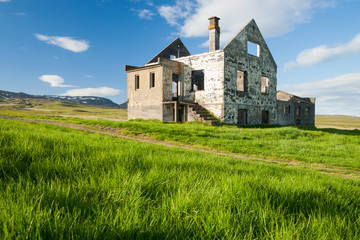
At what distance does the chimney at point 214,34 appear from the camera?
852 inches

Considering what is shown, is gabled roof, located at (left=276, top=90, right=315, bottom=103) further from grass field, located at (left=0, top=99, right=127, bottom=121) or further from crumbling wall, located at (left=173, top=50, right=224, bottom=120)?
grass field, located at (left=0, top=99, right=127, bottom=121)

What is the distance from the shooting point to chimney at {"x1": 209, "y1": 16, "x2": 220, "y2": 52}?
2164 centimetres

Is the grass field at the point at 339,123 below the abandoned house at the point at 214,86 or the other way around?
below

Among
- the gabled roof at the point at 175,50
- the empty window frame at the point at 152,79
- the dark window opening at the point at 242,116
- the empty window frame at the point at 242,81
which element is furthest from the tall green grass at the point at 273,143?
the gabled roof at the point at 175,50

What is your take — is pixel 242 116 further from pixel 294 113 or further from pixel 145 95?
pixel 294 113

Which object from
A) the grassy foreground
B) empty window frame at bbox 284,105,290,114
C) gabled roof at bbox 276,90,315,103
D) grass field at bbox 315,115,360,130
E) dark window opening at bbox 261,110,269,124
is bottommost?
grass field at bbox 315,115,360,130

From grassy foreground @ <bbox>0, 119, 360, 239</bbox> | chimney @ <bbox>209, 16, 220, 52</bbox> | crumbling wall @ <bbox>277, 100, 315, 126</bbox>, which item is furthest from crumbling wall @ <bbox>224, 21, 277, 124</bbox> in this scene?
grassy foreground @ <bbox>0, 119, 360, 239</bbox>

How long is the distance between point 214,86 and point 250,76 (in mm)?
4974

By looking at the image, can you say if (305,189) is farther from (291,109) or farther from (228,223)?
(291,109)

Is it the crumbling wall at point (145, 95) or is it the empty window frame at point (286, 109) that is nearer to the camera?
the crumbling wall at point (145, 95)

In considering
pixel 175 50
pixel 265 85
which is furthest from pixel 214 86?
pixel 175 50

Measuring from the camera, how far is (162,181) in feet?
8.72

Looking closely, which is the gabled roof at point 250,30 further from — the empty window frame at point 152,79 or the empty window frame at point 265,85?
the empty window frame at point 152,79

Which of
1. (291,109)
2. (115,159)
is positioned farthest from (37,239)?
(291,109)
